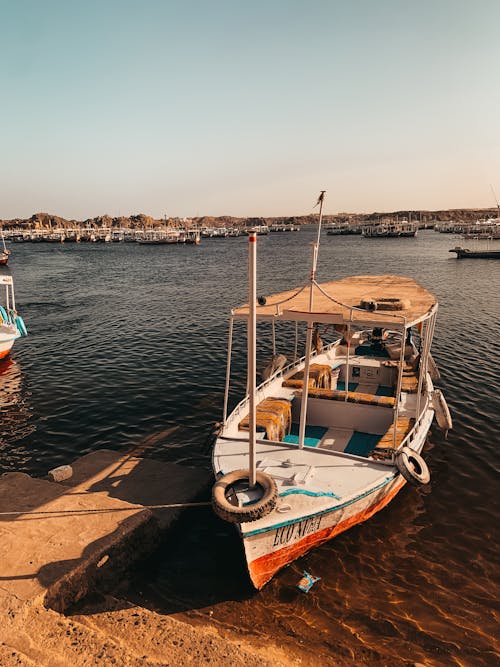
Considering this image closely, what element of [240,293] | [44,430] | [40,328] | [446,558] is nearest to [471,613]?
[446,558]

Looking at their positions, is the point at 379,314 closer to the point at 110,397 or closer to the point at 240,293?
the point at 110,397

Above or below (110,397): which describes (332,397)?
above

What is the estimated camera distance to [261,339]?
32938mm

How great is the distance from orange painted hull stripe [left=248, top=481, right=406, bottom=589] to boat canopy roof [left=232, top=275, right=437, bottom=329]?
544 centimetres

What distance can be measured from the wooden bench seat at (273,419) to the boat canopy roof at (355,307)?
3395 millimetres

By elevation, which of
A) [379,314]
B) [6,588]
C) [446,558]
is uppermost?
[379,314]

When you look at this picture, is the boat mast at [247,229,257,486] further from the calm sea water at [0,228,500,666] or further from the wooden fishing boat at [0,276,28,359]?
the wooden fishing boat at [0,276,28,359]

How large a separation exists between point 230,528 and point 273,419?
11.8 ft

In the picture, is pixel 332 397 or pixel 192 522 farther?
pixel 332 397

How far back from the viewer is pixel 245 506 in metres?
9.12

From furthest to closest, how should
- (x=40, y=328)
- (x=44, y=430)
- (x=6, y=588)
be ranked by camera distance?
Result: (x=40, y=328), (x=44, y=430), (x=6, y=588)

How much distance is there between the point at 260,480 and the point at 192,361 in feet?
60.0

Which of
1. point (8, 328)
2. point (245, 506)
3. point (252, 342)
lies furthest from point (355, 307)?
point (8, 328)

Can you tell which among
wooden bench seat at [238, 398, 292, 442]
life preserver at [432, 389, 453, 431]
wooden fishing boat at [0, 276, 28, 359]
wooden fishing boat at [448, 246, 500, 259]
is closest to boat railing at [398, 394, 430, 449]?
life preserver at [432, 389, 453, 431]
